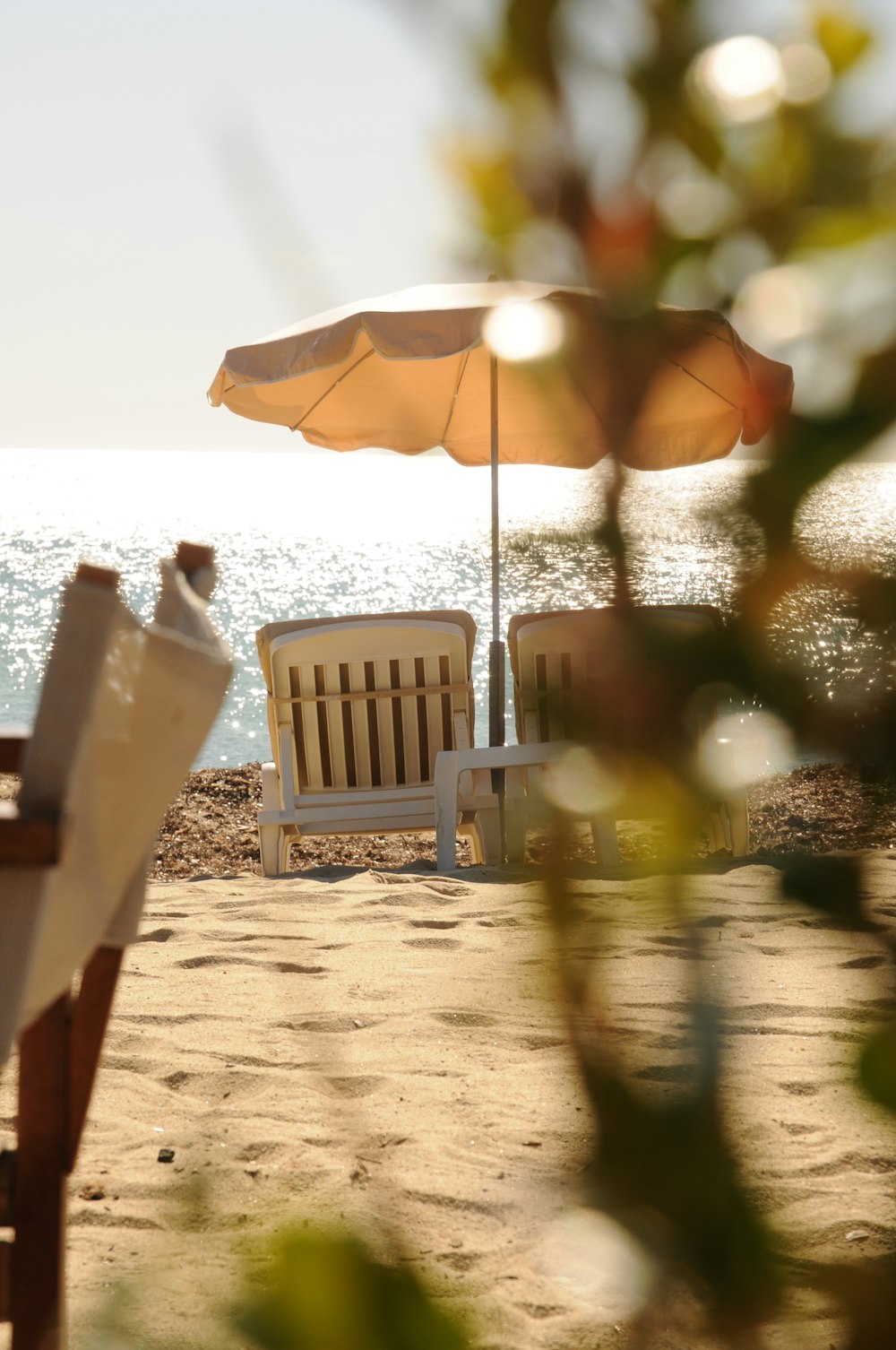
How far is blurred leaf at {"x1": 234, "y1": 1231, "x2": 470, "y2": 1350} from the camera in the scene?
48 cm

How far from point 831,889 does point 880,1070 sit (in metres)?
0.09

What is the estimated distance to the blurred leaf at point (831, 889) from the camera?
559mm

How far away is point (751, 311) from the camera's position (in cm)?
52

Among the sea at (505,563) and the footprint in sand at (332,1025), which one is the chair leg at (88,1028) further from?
the footprint in sand at (332,1025)

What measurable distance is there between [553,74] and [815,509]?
21 centimetres

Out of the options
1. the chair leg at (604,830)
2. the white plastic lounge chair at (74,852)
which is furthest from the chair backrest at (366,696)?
the chair leg at (604,830)

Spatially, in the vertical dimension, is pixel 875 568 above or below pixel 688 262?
below

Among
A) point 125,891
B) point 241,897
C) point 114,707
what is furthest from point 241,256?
point 241,897

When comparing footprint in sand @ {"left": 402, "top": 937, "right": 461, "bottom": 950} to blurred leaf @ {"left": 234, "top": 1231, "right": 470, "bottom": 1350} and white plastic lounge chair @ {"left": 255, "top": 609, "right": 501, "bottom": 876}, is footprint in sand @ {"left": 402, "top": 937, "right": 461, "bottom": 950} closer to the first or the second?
white plastic lounge chair @ {"left": 255, "top": 609, "right": 501, "bottom": 876}

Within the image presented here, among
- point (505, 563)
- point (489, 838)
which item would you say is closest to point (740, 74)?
point (505, 563)

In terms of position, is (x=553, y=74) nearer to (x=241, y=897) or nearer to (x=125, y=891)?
(x=125, y=891)

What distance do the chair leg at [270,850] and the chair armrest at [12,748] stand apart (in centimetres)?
381

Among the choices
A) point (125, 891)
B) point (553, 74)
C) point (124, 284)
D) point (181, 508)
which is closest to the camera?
point (553, 74)

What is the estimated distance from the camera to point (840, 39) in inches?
19.0
